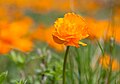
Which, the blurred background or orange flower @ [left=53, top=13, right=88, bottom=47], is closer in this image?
orange flower @ [left=53, top=13, right=88, bottom=47]

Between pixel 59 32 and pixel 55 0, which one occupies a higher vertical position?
pixel 55 0

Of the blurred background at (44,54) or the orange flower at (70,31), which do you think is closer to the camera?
the orange flower at (70,31)

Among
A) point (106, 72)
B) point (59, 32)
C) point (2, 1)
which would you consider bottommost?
point (106, 72)

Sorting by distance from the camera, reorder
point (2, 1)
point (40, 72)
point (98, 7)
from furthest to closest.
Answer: point (98, 7) < point (2, 1) < point (40, 72)

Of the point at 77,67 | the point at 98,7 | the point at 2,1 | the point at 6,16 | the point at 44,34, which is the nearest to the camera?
the point at 77,67

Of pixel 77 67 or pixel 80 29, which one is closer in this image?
pixel 80 29

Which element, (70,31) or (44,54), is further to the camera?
(44,54)

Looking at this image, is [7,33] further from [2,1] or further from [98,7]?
[98,7]

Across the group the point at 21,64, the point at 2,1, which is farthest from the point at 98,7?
the point at 21,64
